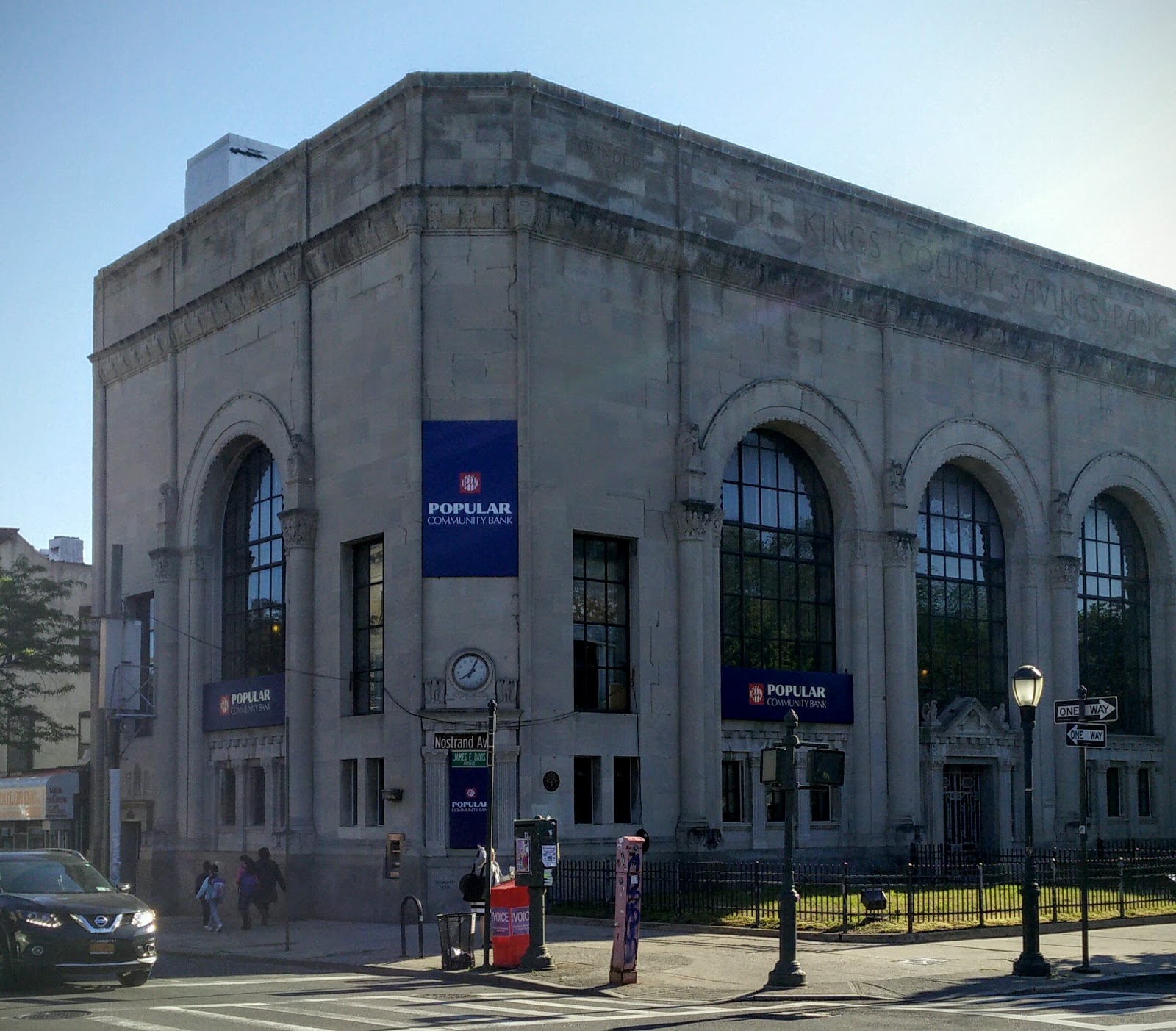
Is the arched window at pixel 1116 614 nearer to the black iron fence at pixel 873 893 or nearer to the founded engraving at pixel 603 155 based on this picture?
the black iron fence at pixel 873 893

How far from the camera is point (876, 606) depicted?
1752 inches

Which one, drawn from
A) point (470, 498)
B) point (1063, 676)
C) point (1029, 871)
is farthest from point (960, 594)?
point (1029, 871)

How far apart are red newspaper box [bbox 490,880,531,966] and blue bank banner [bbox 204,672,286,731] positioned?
16780 millimetres

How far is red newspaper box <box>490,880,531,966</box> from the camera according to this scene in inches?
947

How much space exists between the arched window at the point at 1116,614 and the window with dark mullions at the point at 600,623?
1884cm

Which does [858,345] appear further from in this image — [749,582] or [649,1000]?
[649,1000]

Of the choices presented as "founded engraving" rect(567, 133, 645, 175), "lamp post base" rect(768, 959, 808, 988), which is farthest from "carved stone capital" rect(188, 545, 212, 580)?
"lamp post base" rect(768, 959, 808, 988)

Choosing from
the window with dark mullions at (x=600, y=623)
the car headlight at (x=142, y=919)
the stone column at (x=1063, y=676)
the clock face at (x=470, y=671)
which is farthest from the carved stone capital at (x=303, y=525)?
the stone column at (x=1063, y=676)

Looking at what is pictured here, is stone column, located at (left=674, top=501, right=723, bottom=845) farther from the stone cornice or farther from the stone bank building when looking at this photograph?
the stone cornice

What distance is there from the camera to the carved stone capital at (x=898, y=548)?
44531 millimetres

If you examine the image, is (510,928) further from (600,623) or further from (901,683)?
(901,683)

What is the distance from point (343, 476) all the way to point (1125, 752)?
27671 millimetres

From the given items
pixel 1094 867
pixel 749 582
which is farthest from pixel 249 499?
pixel 1094 867

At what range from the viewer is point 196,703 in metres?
45.1
